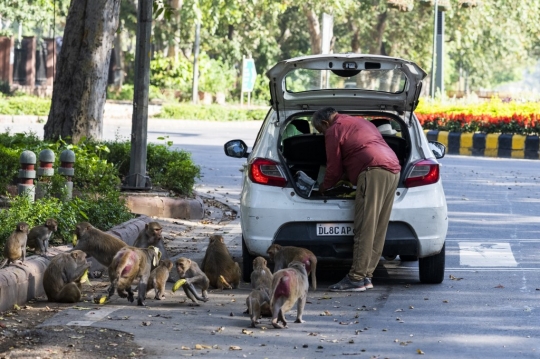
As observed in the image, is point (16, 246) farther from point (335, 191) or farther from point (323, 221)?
point (335, 191)

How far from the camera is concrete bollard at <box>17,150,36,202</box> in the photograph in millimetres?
10570

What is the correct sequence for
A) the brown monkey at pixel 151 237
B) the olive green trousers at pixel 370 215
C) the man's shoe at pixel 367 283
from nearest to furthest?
1. the olive green trousers at pixel 370 215
2. the man's shoe at pixel 367 283
3. the brown monkey at pixel 151 237

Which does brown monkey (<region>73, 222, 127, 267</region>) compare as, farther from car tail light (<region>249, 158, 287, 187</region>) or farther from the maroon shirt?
the maroon shirt

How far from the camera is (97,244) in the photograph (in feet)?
29.0

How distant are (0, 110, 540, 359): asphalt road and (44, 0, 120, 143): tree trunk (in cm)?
410

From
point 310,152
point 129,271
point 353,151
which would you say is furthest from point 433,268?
point 129,271

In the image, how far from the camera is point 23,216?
9742mm

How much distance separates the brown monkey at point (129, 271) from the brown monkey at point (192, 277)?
26cm

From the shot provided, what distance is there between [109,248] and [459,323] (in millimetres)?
2806

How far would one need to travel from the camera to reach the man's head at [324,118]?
29.4 feet

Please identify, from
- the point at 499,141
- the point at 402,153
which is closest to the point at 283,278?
the point at 402,153

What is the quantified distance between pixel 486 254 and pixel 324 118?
10.3ft

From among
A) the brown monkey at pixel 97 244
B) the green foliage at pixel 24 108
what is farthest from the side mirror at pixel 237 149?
the green foliage at pixel 24 108

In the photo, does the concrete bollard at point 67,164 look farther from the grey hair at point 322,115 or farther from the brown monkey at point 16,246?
the grey hair at point 322,115
